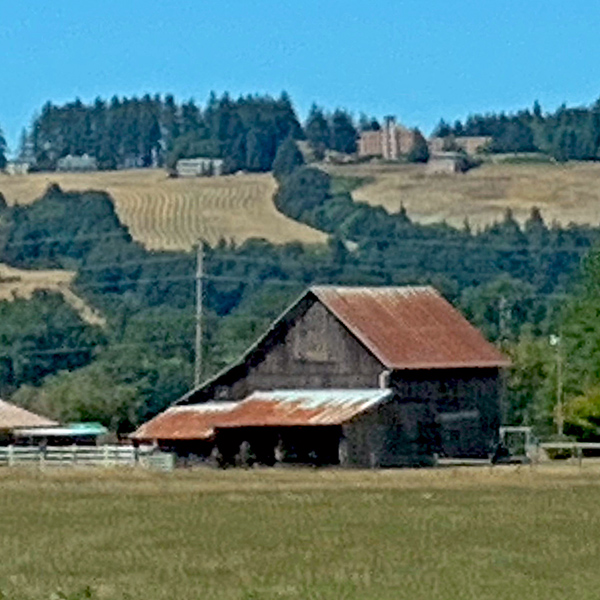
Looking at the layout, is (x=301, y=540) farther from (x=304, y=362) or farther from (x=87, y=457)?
(x=304, y=362)

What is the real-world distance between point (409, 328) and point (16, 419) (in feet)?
56.6

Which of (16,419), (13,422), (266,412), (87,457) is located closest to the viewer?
(87,457)

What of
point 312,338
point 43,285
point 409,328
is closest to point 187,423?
point 312,338

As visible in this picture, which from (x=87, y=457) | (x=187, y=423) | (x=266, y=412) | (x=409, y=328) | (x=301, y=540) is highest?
(x=409, y=328)

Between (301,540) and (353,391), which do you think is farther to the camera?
(353,391)

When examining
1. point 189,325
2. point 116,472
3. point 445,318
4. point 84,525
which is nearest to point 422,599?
point 84,525

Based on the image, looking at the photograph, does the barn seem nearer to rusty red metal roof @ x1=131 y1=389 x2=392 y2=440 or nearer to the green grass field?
rusty red metal roof @ x1=131 y1=389 x2=392 y2=440

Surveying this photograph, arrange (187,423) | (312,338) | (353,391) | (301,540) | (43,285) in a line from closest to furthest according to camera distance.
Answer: (301,540), (353,391), (312,338), (187,423), (43,285)

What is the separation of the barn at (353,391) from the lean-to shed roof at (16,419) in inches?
314

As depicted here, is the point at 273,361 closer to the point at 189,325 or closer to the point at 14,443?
the point at 14,443

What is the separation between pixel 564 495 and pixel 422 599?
68.7 ft

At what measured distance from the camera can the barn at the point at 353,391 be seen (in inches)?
2835

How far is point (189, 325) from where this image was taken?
149 m

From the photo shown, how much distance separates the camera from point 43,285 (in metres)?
180
